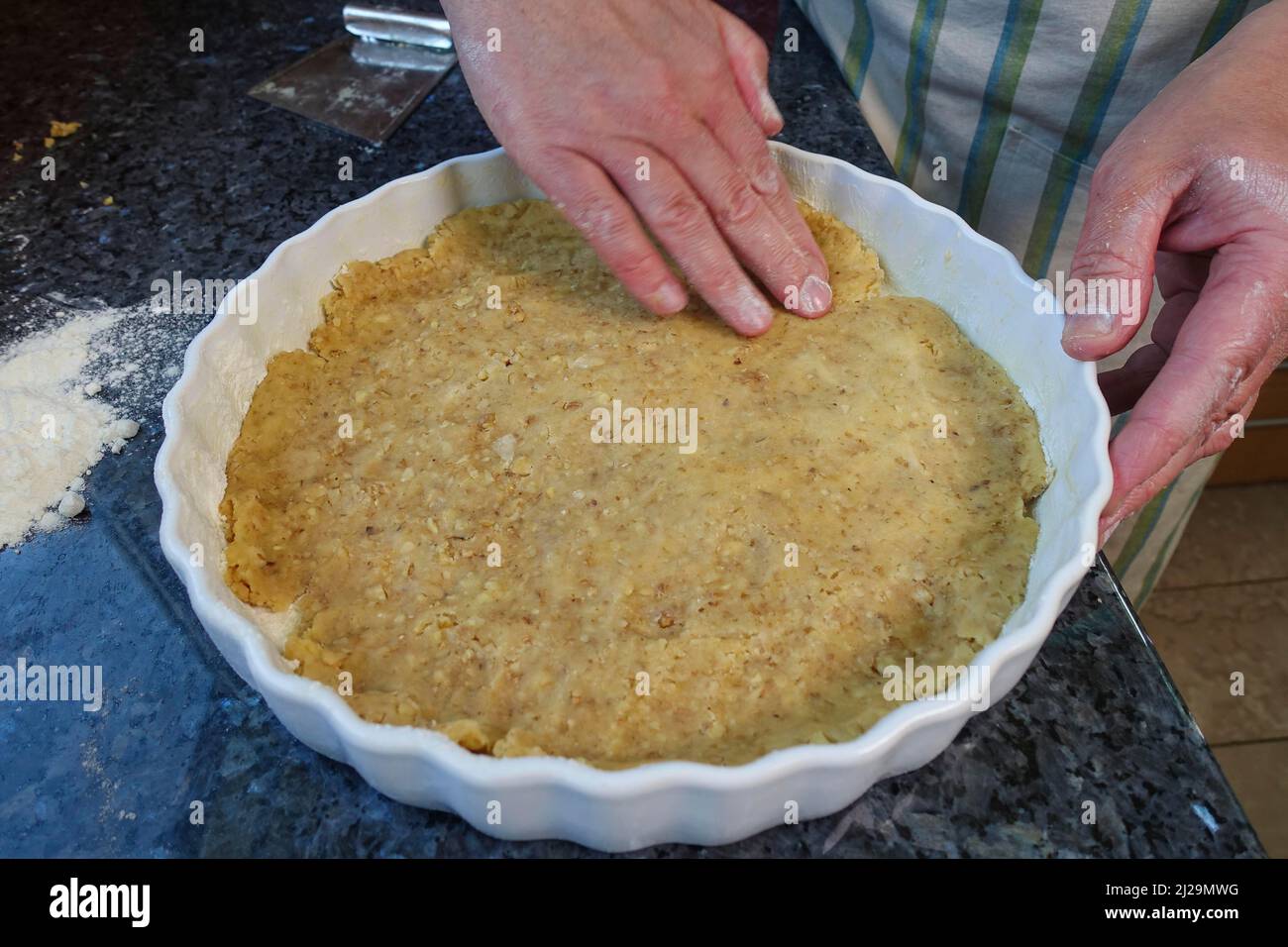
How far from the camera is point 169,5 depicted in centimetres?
201

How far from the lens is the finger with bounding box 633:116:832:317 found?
1121mm

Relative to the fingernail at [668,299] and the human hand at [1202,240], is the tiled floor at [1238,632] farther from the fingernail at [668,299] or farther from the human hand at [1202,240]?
the fingernail at [668,299]

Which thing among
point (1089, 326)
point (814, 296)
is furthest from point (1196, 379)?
point (814, 296)

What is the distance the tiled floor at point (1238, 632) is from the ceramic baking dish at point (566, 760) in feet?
4.47

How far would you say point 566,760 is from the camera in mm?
762

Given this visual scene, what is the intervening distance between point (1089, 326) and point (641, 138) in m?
0.53

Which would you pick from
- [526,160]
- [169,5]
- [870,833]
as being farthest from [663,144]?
[169,5]

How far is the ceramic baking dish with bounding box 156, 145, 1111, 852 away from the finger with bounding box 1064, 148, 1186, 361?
4cm

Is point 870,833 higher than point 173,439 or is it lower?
lower

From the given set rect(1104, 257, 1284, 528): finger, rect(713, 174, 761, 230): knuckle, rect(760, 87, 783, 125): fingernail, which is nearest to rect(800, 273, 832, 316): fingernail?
rect(713, 174, 761, 230): knuckle

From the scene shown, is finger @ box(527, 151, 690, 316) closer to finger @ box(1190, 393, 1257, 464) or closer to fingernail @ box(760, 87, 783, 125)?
fingernail @ box(760, 87, 783, 125)

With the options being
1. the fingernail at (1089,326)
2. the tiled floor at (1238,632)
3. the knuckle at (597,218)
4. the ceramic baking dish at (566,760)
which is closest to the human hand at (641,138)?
the knuckle at (597,218)

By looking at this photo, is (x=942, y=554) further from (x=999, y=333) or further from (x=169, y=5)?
(x=169, y=5)
